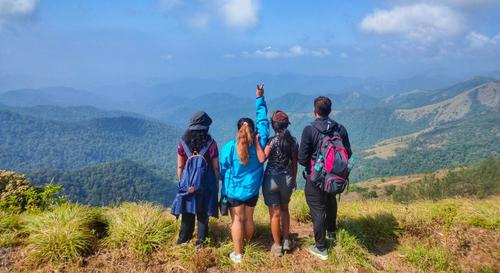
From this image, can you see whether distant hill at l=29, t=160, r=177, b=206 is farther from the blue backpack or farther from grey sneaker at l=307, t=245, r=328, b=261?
grey sneaker at l=307, t=245, r=328, b=261

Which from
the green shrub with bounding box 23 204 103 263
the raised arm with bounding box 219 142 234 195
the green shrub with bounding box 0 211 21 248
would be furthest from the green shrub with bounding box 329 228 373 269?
the green shrub with bounding box 0 211 21 248

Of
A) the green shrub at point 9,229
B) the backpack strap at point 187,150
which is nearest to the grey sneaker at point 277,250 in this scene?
the backpack strap at point 187,150

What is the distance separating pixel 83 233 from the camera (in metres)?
5.68

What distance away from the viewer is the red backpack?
5.26 m

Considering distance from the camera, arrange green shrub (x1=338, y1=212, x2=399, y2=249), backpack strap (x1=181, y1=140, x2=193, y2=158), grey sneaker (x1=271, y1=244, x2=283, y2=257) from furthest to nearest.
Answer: green shrub (x1=338, y1=212, x2=399, y2=249) < grey sneaker (x1=271, y1=244, x2=283, y2=257) < backpack strap (x1=181, y1=140, x2=193, y2=158)

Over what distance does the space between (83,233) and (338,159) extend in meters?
4.51

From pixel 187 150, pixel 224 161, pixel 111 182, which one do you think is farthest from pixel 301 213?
pixel 111 182

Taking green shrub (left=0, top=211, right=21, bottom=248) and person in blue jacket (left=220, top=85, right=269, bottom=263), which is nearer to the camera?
person in blue jacket (left=220, top=85, right=269, bottom=263)

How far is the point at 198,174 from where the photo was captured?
5594mm

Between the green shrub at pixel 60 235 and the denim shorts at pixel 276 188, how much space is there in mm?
3200

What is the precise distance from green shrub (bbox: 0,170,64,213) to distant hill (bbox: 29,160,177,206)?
131618mm

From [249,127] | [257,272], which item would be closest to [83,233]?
[257,272]

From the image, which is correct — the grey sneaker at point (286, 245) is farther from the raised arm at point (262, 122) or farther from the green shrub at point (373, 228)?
the raised arm at point (262, 122)

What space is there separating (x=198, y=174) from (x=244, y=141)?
1.01m
